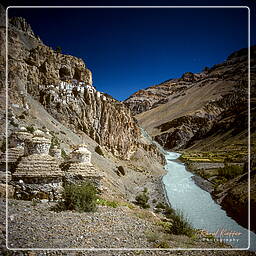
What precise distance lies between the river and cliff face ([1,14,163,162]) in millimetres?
9070

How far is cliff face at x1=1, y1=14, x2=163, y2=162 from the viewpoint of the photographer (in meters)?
24.9

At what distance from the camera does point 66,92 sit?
26.1 m

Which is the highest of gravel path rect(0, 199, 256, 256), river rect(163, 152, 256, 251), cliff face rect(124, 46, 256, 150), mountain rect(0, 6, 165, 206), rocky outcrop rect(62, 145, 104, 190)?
cliff face rect(124, 46, 256, 150)

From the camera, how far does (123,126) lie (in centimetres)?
3088

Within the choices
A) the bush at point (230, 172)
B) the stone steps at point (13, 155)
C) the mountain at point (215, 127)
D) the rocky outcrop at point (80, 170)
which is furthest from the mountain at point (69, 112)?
the bush at point (230, 172)

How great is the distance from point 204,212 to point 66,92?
64.4ft

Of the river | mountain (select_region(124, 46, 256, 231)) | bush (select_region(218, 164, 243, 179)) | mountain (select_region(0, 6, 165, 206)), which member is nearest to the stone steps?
mountain (select_region(0, 6, 165, 206))

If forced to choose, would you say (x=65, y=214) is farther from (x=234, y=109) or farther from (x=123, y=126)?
(x=234, y=109)

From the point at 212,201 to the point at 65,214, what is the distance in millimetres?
16720

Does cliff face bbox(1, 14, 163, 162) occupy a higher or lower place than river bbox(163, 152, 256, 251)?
higher

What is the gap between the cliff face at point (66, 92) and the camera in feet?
81.8

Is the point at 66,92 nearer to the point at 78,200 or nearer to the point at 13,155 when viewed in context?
the point at 13,155

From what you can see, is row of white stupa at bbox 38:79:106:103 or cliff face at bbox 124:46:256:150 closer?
row of white stupa at bbox 38:79:106:103

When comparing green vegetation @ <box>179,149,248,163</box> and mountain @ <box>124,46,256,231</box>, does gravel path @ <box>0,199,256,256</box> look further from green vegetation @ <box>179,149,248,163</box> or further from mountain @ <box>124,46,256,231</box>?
green vegetation @ <box>179,149,248,163</box>
